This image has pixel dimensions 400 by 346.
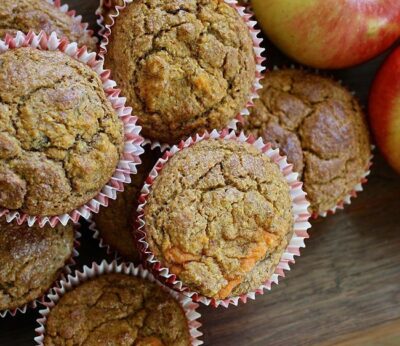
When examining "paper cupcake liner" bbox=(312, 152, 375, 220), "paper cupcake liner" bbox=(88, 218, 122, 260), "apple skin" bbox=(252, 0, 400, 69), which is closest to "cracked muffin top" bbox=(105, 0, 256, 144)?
"apple skin" bbox=(252, 0, 400, 69)

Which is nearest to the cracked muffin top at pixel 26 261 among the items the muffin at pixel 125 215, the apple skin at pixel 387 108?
the muffin at pixel 125 215

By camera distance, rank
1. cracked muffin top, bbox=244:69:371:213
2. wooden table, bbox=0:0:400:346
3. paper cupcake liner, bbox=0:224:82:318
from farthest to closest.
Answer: wooden table, bbox=0:0:400:346 → cracked muffin top, bbox=244:69:371:213 → paper cupcake liner, bbox=0:224:82:318

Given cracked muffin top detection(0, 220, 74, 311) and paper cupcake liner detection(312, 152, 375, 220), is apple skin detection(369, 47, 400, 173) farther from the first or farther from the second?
cracked muffin top detection(0, 220, 74, 311)

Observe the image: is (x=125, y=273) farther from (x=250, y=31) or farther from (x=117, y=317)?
(x=250, y=31)

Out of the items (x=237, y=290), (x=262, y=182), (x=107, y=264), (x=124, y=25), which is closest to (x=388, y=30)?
(x=262, y=182)

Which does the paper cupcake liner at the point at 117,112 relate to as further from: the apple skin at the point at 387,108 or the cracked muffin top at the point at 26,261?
the apple skin at the point at 387,108

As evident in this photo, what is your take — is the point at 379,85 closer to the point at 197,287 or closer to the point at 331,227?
the point at 331,227
